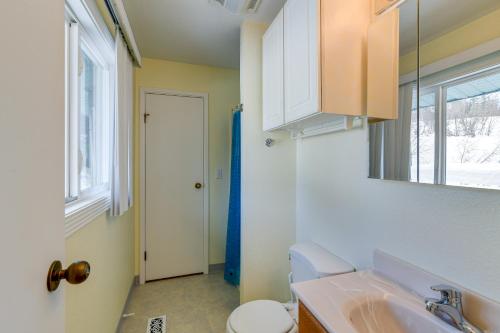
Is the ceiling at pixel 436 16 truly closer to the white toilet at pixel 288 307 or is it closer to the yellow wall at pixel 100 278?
the white toilet at pixel 288 307

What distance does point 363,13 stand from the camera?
1174 millimetres

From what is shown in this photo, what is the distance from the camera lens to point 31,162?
478 mm

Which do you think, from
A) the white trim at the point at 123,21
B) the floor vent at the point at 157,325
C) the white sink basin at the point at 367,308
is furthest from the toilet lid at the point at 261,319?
the white trim at the point at 123,21

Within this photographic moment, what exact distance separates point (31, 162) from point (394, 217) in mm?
1274

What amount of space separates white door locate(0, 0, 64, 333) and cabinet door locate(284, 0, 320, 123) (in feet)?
3.16

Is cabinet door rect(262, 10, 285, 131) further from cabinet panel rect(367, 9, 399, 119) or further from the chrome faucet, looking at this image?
the chrome faucet

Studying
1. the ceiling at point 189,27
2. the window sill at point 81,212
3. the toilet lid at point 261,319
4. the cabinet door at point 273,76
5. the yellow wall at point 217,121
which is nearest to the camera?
the window sill at point 81,212

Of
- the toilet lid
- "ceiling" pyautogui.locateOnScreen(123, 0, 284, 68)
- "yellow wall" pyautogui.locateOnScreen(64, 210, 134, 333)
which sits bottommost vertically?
the toilet lid

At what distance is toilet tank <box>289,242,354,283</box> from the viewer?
1258mm

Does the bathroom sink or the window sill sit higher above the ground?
the window sill

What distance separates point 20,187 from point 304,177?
163cm

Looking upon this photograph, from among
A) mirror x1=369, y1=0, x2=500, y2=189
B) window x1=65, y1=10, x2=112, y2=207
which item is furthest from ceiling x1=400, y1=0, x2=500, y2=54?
window x1=65, y1=10, x2=112, y2=207

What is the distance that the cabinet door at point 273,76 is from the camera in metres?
1.50

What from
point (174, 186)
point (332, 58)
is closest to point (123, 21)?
point (332, 58)
